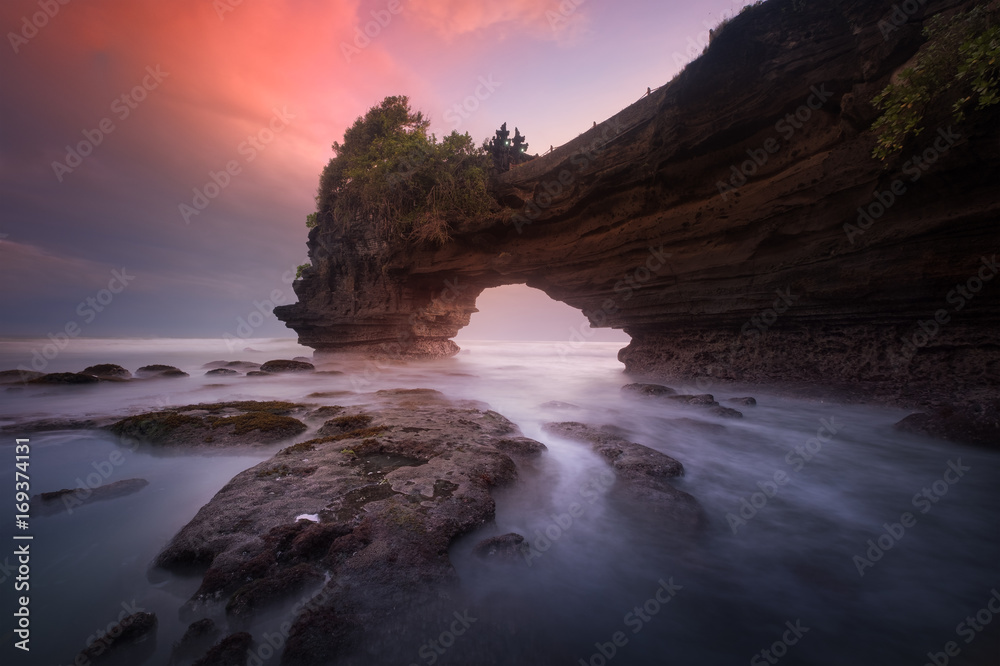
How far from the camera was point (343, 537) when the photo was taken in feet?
7.63

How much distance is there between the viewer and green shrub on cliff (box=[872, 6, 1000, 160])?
4.73 m

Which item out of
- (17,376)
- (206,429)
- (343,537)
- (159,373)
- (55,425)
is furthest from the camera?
(159,373)

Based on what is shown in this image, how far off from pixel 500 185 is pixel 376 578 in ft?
37.8

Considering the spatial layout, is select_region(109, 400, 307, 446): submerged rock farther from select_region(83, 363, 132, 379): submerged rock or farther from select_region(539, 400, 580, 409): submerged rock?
select_region(83, 363, 132, 379): submerged rock

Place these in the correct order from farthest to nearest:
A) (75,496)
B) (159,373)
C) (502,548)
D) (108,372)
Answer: (159,373)
(108,372)
(75,496)
(502,548)

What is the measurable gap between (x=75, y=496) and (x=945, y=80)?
38.5 ft

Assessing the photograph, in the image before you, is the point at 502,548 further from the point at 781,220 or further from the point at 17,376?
the point at 17,376

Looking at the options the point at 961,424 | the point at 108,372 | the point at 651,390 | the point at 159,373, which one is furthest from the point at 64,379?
the point at 961,424

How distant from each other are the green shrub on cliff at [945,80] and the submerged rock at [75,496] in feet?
36.0

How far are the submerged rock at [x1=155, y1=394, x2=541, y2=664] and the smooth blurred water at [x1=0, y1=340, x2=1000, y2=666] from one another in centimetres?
17

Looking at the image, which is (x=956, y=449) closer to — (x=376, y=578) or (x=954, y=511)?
(x=954, y=511)

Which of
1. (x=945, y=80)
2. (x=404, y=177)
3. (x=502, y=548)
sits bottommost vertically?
(x=502, y=548)

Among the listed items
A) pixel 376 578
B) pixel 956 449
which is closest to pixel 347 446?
pixel 376 578

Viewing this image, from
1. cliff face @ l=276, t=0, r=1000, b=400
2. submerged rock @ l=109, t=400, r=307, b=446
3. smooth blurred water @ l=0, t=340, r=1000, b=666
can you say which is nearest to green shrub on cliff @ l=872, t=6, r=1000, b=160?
cliff face @ l=276, t=0, r=1000, b=400
